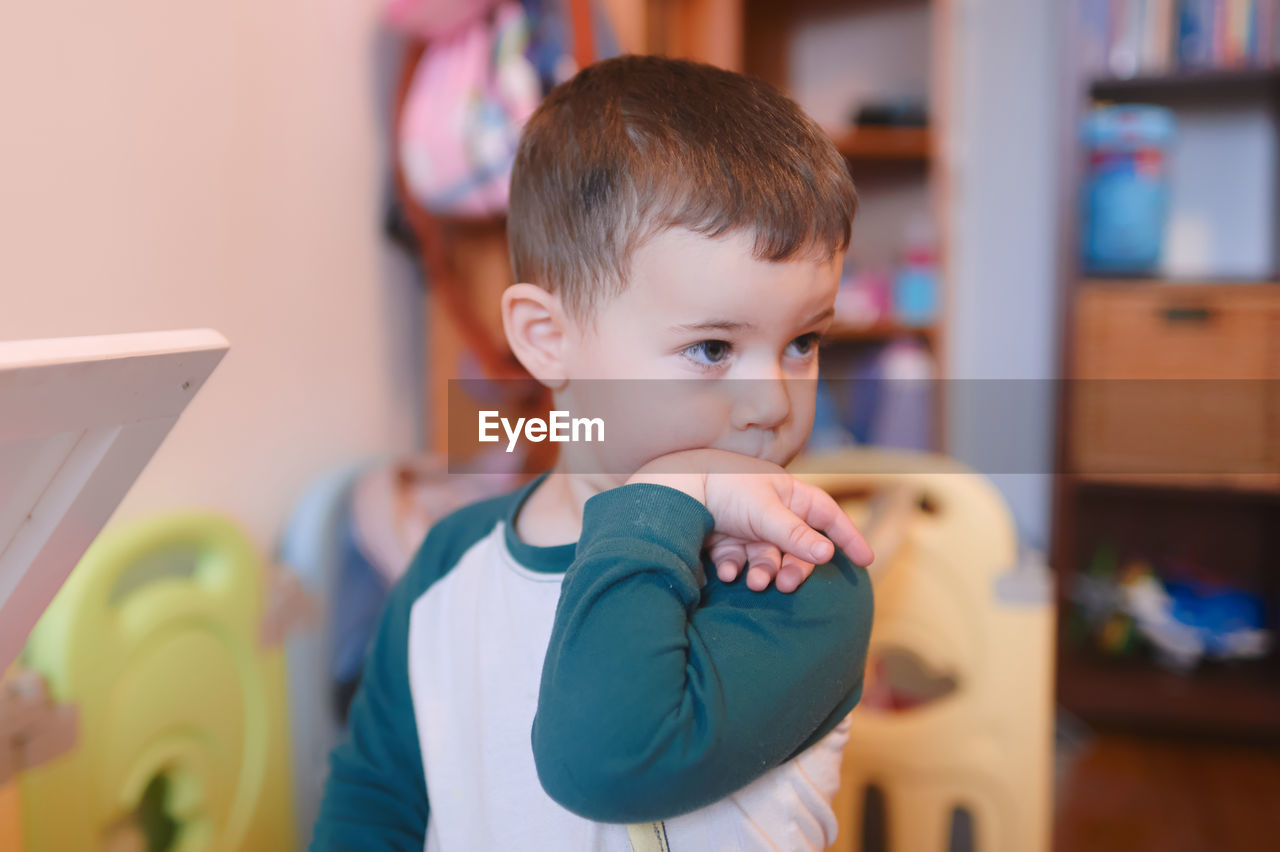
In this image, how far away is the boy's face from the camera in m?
0.52

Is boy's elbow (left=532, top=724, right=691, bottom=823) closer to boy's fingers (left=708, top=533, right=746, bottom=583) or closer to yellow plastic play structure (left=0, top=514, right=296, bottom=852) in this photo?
boy's fingers (left=708, top=533, right=746, bottom=583)

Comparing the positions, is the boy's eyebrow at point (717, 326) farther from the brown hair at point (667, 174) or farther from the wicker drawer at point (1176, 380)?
the wicker drawer at point (1176, 380)

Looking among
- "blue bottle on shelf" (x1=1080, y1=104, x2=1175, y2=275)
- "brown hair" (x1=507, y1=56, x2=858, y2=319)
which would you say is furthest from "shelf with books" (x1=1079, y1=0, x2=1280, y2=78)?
"brown hair" (x1=507, y1=56, x2=858, y2=319)

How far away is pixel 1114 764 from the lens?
1.87 metres

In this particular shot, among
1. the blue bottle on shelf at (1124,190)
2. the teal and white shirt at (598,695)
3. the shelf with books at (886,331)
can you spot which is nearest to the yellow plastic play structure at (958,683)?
the teal and white shirt at (598,695)

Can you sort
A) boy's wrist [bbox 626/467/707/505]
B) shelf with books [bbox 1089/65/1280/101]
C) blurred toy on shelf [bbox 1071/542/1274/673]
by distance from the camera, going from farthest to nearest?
blurred toy on shelf [bbox 1071/542/1274/673]
shelf with books [bbox 1089/65/1280/101]
boy's wrist [bbox 626/467/707/505]

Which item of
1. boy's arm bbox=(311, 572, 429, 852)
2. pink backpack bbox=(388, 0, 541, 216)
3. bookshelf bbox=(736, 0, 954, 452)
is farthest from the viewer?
bookshelf bbox=(736, 0, 954, 452)

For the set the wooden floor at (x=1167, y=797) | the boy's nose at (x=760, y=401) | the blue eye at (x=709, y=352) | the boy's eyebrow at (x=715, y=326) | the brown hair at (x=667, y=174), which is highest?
the brown hair at (x=667, y=174)

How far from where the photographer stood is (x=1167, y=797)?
1.73 meters

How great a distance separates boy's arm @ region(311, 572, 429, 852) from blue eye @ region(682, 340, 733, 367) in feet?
1.11

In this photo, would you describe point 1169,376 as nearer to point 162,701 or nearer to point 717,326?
point 717,326

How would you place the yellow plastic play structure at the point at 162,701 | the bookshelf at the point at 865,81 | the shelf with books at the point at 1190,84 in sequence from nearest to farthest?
the yellow plastic play structure at the point at 162,701 → the shelf with books at the point at 1190,84 → the bookshelf at the point at 865,81

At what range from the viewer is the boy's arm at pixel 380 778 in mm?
662

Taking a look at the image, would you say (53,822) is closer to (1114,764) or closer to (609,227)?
(609,227)
